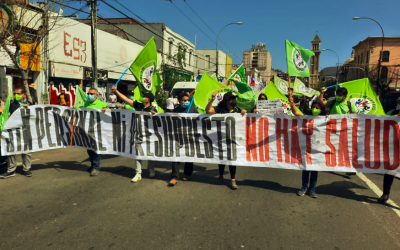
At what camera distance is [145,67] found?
240 inches

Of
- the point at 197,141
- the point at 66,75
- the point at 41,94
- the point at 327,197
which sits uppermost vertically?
the point at 66,75

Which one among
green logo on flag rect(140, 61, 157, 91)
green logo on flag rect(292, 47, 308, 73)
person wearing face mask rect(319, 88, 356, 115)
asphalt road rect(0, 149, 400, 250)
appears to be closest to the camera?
asphalt road rect(0, 149, 400, 250)

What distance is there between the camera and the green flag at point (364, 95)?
6559mm

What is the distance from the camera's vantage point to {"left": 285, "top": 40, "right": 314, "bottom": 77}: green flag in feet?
18.1

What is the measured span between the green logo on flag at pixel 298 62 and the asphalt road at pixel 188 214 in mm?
2265

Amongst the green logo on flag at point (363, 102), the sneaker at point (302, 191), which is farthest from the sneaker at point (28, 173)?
the green logo on flag at point (363, 102)

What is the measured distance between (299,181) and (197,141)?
7.52 ft

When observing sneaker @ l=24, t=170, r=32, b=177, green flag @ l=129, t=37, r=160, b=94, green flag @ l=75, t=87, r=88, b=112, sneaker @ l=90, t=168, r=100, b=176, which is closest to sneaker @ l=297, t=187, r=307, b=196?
green flag @ l=129, t=37, r=160, b=94

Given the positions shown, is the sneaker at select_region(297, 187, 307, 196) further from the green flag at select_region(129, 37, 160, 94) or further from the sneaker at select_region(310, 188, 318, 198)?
the green flag at select_region(129, 37, 160, 94)

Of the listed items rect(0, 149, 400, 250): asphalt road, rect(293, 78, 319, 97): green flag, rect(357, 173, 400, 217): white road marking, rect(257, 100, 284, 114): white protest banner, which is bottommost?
rect(357, 173, 400, 217): white road marking

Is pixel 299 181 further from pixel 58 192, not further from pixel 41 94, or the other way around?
pixel 41 94

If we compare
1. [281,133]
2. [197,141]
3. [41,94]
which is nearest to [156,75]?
[197,141]

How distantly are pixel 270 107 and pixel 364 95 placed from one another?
2.35 metres

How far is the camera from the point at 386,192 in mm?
5078
